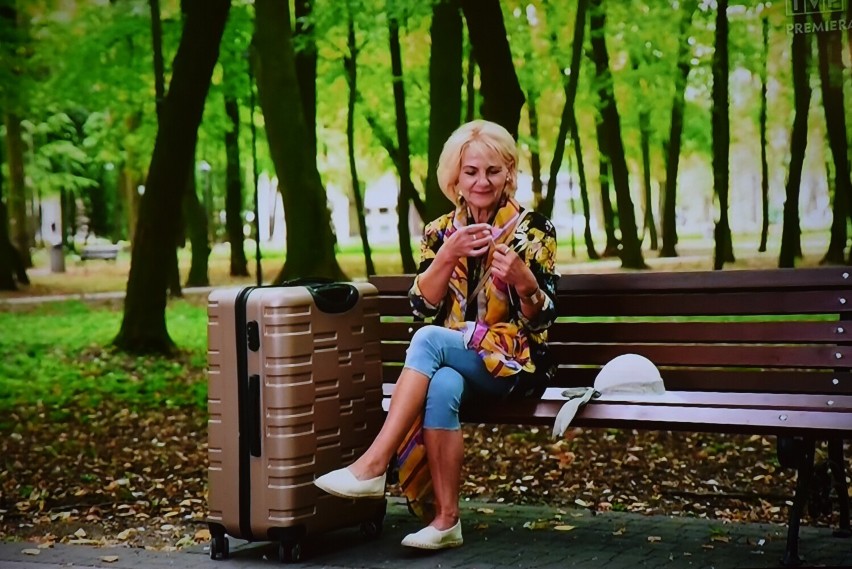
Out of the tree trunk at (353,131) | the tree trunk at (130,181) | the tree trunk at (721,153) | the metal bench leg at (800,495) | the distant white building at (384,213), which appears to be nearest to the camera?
the metal bench leg at (800,495)

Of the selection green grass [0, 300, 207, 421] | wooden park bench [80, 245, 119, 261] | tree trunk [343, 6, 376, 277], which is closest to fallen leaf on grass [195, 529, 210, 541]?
green grass [0, 300, 207, 421]

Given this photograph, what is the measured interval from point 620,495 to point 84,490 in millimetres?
2880

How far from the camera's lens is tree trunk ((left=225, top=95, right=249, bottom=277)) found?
637 inches

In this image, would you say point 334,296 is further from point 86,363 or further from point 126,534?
point 86,363

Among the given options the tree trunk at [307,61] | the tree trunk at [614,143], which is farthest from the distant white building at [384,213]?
the tree trunk at [614,143]

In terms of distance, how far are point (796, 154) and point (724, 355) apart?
7.44 meters

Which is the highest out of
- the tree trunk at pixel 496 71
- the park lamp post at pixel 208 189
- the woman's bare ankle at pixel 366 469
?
the tree trunk at pixel 496 71

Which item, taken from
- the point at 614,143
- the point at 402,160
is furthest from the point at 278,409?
the point at 614,143

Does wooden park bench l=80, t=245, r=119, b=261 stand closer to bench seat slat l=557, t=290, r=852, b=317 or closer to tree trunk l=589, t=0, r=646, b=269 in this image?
tree trunk l=589, t=0, r=646, b=269

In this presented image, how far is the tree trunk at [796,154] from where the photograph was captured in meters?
10.9

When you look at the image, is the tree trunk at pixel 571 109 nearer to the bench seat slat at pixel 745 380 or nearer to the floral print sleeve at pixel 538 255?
the bench seat slat at pixel 745 380

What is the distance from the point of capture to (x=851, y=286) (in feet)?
15.1

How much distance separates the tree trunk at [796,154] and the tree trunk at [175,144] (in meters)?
5.24

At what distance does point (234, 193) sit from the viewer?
19.4 metres
